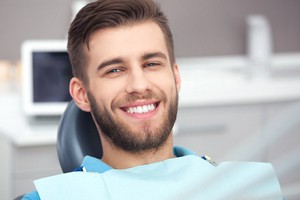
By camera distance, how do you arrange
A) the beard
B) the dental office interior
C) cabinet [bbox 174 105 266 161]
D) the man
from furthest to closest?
cabinet [bbox 174 105 266 161] → the dental office interior → the beard → the man

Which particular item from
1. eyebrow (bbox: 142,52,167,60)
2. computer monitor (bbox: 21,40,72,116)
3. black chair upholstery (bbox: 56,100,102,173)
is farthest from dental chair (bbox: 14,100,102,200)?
computer monitor (bbox: 21,40,72,116)

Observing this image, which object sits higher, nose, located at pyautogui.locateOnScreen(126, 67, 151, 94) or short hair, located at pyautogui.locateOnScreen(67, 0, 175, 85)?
short hair, located at pyautogui.locateOnScreen(67, 0, 175, 85)

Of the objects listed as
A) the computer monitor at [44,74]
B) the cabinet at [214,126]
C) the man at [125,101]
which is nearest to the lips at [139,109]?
the man at [125,101]

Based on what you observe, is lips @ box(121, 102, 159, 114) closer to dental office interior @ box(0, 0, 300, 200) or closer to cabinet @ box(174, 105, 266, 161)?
dental office interior @ box(0, 0, 300, 200)

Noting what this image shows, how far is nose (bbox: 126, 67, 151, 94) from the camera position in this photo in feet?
3.02

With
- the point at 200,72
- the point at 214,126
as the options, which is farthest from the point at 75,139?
the point at 200,72

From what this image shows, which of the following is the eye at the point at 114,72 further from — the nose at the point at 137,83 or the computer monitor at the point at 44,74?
the computer monitor at the point at 44,74

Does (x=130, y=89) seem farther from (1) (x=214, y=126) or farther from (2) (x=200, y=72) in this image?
(2) (x=200, y=72)

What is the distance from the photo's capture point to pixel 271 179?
43 cm

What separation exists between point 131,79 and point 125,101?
0.04 meters

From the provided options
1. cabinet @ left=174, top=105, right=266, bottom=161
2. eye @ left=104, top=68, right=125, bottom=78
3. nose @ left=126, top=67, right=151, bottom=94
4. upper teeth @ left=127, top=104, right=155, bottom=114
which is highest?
eye @ left=104, top=68, right=125, bottom=78

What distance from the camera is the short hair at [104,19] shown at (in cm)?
99

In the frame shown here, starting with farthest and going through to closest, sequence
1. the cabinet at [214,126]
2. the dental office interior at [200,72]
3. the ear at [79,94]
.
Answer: the cabinet at [214,126] → the dental office interior at [200,72] → the ear at [79,94]

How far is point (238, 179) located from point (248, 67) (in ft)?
8.60
